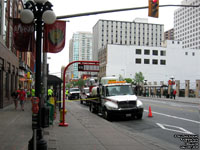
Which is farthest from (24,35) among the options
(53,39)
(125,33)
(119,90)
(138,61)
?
(125,33)

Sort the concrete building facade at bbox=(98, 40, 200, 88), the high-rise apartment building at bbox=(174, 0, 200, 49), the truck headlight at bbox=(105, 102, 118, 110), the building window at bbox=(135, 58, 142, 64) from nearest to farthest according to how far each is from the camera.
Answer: the truck headlight at bbox=(105, 102, 118, 110) < the concrete building facade at bbox=(98, 40, 200, 88) < the building window at bbox=(135, 58, 142, 64) < the high-rise apartment building at bbox=(174, 0, 200, 49)

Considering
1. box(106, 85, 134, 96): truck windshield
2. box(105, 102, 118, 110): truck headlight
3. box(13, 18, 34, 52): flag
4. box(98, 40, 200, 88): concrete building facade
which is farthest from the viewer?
box(98, 40, 200, 88): concrete building facade

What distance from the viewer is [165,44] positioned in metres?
104

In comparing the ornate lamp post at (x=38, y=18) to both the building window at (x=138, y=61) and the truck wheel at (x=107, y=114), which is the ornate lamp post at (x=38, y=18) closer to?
the truck wheel at (x=107, y=114)

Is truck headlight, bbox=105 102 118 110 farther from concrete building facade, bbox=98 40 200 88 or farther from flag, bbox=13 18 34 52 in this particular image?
concrete building facade, bbox=98 40 200 88

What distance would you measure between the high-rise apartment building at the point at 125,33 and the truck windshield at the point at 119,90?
126134 mm

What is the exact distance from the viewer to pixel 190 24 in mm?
183875

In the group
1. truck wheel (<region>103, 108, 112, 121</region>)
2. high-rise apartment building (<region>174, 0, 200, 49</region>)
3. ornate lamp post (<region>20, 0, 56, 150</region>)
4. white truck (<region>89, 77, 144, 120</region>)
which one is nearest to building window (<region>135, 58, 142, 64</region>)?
white truck (<region>89, 77, 144, 120</region>)

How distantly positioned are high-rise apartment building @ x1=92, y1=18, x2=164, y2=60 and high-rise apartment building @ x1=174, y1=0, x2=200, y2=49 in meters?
29.2

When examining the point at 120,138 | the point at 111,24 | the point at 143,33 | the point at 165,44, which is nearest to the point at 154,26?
the point at 143,33

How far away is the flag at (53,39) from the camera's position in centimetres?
916

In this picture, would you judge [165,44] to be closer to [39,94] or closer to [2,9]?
[2,9]

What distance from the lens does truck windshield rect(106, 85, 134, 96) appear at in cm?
1752

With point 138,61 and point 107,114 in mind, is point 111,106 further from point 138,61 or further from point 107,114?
point 138,61
